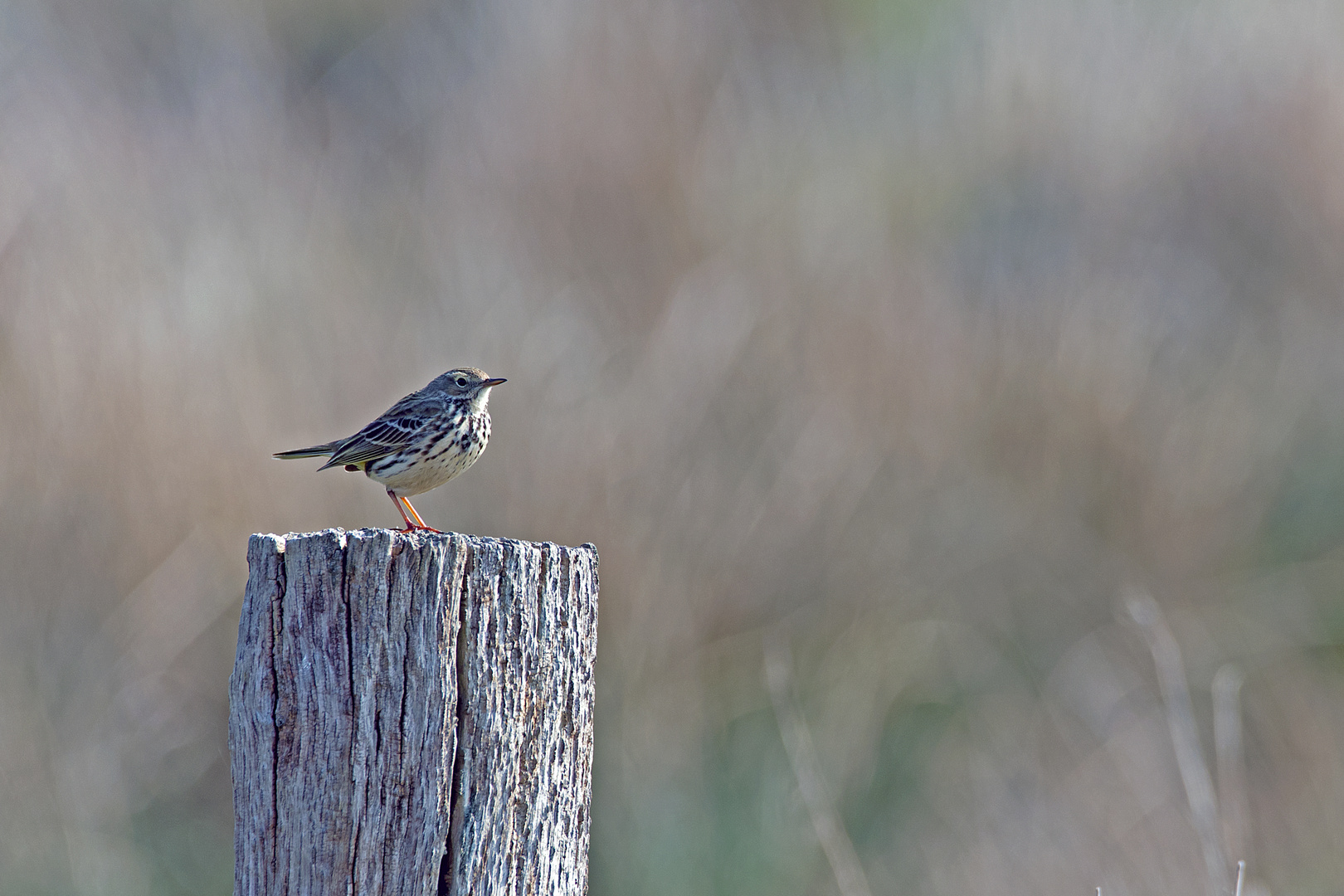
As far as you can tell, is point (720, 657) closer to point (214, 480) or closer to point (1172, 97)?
point (214, 480)

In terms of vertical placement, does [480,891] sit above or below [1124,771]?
below

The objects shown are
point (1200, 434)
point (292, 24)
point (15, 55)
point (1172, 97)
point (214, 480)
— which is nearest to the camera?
point (214, 480)

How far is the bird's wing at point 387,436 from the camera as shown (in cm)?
432

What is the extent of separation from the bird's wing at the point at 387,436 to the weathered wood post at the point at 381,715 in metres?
1.98

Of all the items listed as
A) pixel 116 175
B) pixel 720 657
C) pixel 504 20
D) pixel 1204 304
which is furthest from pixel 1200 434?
pixel 116 175

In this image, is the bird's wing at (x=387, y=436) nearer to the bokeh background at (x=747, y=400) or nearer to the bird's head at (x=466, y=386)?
the bird's head at (x=466, y=386)

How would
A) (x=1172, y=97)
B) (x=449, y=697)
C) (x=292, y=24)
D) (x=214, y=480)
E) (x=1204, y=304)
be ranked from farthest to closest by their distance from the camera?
(x=292, y=24) → (x=1172, y=97) → (x=1204, y=304) → (x=214, y=480) → (x=449, y=697)

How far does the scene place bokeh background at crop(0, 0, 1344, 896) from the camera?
7.20 m

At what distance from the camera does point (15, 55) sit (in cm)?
834

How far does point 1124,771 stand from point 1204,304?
159 inches

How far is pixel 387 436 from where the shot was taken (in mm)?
4355

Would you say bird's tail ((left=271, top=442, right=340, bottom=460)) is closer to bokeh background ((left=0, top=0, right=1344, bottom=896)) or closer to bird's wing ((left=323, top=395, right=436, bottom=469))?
bird's wing ((left=323, top=395, right=436, bottom=469))

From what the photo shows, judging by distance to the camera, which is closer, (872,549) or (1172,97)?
(872,549)

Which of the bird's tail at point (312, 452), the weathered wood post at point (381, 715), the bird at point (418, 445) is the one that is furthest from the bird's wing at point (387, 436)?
the weathered wood post at point (381, 715)
